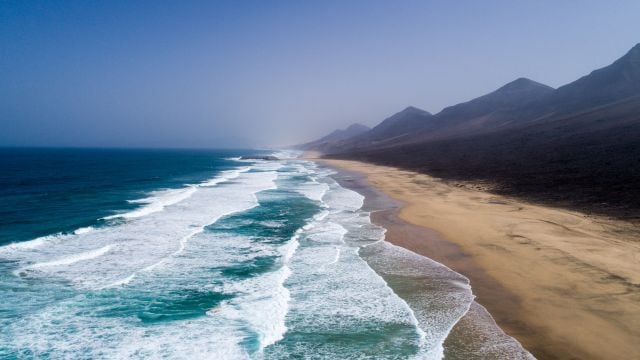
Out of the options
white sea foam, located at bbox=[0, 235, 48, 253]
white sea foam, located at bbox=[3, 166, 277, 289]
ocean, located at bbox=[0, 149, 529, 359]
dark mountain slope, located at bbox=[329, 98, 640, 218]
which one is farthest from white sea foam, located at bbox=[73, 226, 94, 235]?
dark mountain slope, located at bbox=[329, 98, 640, 218]

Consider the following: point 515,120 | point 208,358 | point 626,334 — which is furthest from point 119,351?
point 515,120

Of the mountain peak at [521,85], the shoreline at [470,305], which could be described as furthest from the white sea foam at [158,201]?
the mountain peak at [521,85]

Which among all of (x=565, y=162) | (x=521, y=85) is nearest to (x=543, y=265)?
(x=565, y=162)

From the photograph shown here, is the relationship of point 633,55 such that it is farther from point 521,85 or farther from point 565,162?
point 565,162

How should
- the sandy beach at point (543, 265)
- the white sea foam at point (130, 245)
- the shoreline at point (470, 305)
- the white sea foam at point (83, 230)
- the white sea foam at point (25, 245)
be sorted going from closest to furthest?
the shoreline at point (470, 305)
the sandy beach at point (543, 265)
the white sea foam at point (130, 245)
the white sea foam at point (25, 245)
the white sea foam at point (83, 230)

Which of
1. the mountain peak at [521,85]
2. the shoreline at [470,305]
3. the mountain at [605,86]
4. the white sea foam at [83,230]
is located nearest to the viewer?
the shoreline at [470,305]

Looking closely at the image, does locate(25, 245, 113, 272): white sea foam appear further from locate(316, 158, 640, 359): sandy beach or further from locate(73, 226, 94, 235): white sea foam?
locate(316, 158, 640, 359): sandy beach

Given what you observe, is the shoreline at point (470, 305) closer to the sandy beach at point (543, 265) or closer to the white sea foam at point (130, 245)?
the sandy beach at point (543, 265)
